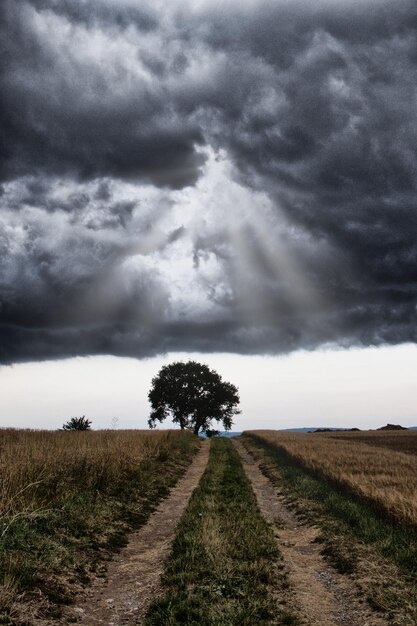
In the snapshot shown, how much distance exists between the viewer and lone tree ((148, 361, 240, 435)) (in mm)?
74188

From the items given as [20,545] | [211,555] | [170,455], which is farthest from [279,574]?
[170,455]

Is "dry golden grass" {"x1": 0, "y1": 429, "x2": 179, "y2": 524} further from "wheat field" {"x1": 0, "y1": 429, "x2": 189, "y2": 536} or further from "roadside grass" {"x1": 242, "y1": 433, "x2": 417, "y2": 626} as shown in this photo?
"roadside grass" {"x1": 242, "y1": 433, "x2": 417, "y2": 626}

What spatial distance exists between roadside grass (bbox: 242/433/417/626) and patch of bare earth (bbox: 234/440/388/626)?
0.23m

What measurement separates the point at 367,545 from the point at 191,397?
65551 mm

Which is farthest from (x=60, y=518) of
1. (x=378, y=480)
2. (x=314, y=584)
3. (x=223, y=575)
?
(x=378, y=480)

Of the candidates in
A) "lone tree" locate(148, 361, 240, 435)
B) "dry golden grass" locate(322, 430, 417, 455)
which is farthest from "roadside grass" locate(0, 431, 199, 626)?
"lone tree" locate(148, 361, 240, 435)

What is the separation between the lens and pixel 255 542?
9516 mm

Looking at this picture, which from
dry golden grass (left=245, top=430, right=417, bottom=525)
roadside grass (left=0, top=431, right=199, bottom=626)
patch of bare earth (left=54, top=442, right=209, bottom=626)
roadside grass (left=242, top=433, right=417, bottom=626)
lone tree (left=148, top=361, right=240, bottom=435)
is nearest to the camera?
patch of bare earth (left=54, top=442, right=209, bottom=626)

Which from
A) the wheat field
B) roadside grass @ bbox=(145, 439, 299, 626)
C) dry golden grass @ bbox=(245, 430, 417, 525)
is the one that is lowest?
roadside grass @ bbox=(145, 439, 299, 626)

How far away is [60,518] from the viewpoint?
9844 mm

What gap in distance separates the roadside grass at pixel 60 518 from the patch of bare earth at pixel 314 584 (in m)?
3.69

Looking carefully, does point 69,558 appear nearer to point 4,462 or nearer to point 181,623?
point 181,623

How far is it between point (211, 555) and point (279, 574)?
51.8 inches

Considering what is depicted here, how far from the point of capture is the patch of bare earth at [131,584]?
6.38 meters
